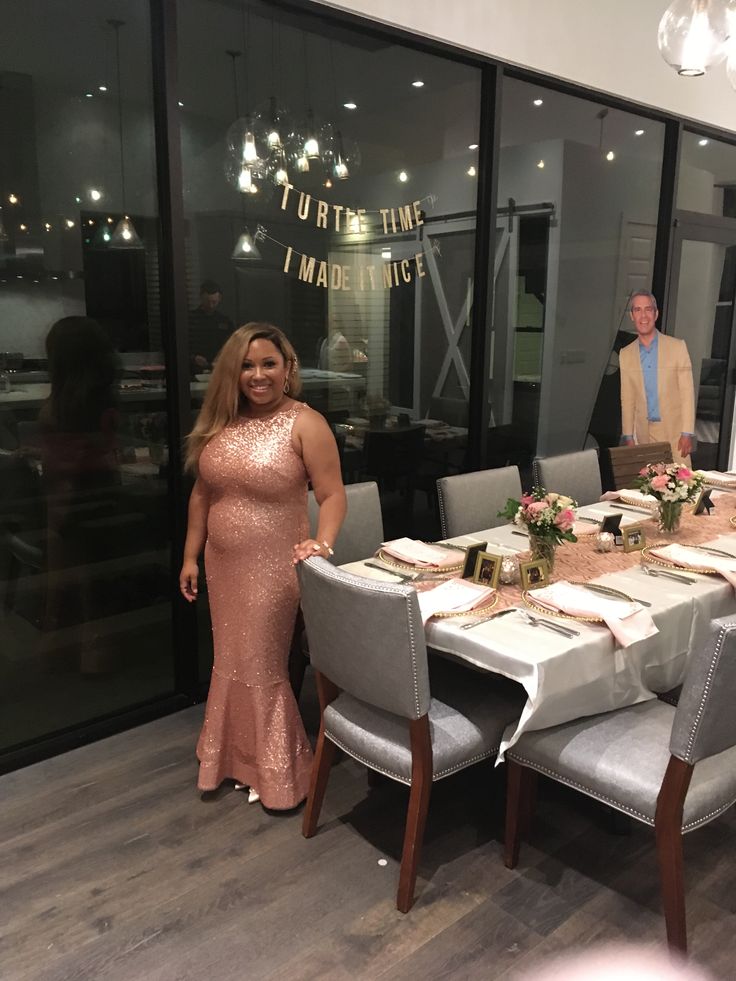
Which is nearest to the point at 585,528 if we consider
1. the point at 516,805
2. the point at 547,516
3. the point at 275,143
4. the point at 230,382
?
the point at 547,516

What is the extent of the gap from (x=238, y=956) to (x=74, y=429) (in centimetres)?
180

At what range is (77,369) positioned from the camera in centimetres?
281

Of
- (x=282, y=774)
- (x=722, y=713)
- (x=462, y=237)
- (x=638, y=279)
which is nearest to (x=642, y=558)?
(x=722, y=713)

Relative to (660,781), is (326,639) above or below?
above

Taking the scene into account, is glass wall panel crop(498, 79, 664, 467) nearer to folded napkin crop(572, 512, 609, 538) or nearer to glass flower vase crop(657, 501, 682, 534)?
folded napkin crop(572, 512, 609, 538)

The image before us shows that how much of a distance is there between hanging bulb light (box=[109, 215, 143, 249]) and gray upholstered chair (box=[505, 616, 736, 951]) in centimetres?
214

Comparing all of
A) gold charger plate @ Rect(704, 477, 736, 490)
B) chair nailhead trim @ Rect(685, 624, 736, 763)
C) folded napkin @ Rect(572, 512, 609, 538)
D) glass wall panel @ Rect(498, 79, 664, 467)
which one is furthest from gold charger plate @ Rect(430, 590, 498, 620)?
glass wall panel @ Rect(498, 79, 664, 467)

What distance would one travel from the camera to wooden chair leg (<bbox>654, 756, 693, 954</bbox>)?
72.2 inches

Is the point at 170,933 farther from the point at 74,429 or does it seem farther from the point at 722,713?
the point at 74,429

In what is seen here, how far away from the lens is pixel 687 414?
14.9ft

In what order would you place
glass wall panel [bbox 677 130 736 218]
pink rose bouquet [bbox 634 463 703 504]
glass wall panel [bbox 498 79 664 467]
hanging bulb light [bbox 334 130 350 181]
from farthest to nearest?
glass wall panel [bbox 677 130 736 218], glass wall panel [bbox 498 79 664 467], hanging bulb light [bbox 334 130 350 181], pink rose bouquet [bbox 634 463 703 504]

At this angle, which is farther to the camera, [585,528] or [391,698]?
[585,528]

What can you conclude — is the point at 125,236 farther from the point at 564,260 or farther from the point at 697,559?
the point at 564,260

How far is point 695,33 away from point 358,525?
190 cm
